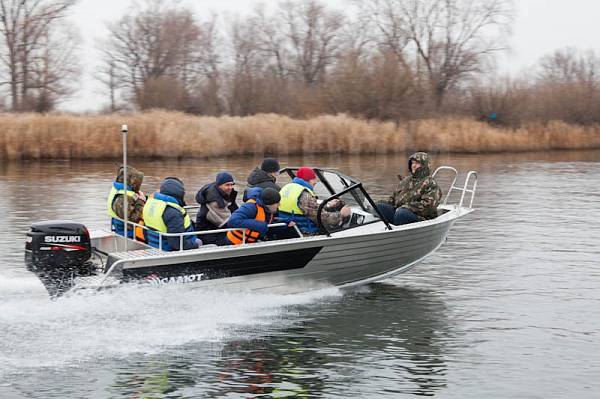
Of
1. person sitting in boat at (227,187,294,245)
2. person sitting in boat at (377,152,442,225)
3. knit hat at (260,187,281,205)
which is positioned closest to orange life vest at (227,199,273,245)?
person sitting in boat at (227,187,294,245)

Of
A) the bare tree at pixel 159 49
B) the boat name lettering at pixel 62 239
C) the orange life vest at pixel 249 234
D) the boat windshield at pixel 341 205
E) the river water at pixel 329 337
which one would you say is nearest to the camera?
the river water at pixel 329 337

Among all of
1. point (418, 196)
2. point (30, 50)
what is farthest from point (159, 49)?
point (418, 196)

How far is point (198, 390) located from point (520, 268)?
626cm

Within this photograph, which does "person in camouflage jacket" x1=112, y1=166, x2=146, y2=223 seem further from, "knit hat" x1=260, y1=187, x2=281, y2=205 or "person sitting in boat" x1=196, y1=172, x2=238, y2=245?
"knit hat" x1=260, y1=187, x2=281, y2=205

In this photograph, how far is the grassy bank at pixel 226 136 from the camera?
27.4 meters

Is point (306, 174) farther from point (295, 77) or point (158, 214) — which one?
point (295, 77)

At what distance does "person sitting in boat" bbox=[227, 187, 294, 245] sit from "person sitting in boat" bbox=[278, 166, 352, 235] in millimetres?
420

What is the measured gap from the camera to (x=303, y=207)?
895 cm

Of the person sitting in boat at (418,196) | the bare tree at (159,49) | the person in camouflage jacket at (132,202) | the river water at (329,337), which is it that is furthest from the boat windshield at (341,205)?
the bare tree at (159,49)

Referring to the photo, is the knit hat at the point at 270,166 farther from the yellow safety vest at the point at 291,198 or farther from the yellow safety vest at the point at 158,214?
the yellow safety vest at the point at 158,214

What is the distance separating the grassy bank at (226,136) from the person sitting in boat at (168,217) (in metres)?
20.1

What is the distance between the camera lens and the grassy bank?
27.4 meters

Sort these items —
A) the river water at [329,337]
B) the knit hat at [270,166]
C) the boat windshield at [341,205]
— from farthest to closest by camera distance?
the knit hat at [270,166]
the boat windshield at [341,205]
the river water at [329,337]

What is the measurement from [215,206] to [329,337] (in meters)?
1.90
